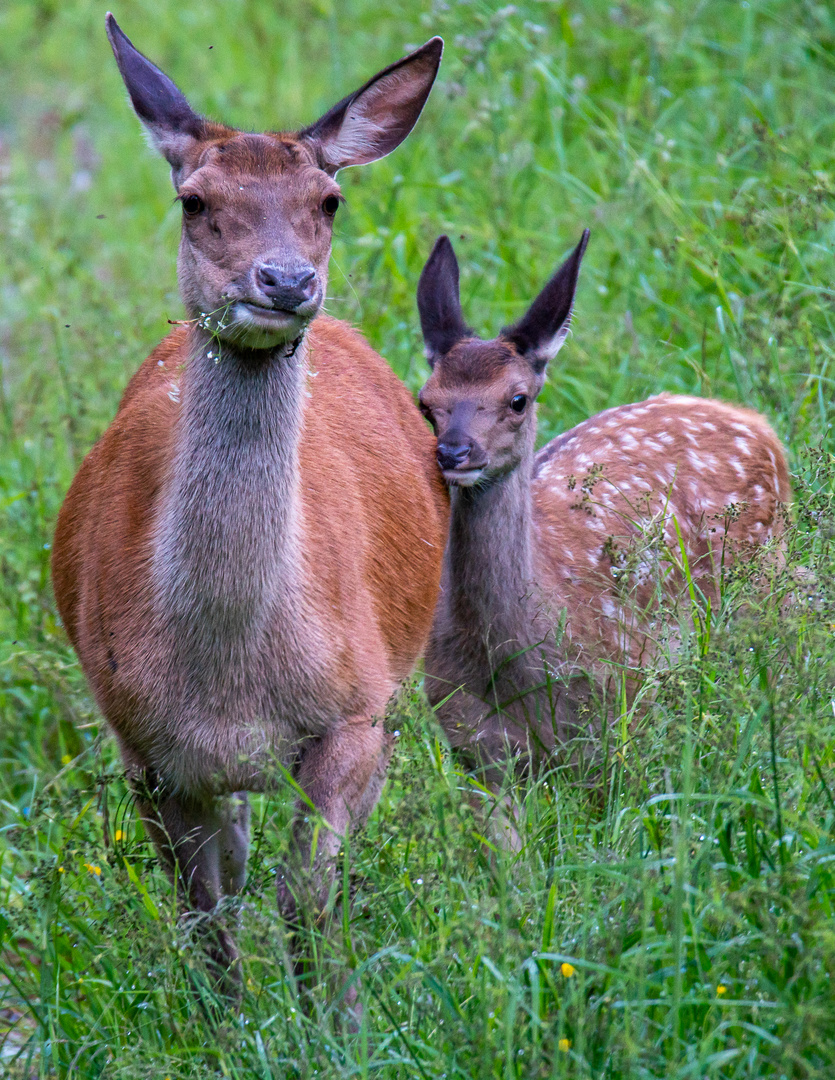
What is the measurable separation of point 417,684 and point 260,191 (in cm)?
157

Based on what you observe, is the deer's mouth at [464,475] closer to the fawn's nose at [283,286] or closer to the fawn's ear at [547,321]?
the fawn's ear at [547,321]

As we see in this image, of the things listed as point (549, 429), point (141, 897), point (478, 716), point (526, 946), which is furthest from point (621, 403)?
point (526, 946)

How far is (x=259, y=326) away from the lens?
3648 millimetres

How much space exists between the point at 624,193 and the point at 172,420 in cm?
320

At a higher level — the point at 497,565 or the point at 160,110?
the point at 160,110

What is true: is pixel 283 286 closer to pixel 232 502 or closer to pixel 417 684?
pixel 232 502

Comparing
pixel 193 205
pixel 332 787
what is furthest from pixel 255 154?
pixel 332 787

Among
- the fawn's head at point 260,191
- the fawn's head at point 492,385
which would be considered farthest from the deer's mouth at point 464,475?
the fawn's head at point 260,191

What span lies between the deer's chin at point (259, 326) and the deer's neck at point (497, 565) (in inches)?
52.3

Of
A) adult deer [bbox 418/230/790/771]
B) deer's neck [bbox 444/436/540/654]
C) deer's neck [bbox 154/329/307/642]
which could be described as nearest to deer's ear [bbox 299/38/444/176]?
deer's neck [bbox 154/329/307/642]

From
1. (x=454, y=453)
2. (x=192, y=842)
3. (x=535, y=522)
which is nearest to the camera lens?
(x=192, y=842)

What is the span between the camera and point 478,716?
15.9 feet

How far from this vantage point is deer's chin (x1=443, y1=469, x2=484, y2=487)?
4734 millimetres

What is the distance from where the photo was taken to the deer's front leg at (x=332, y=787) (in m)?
3.76
